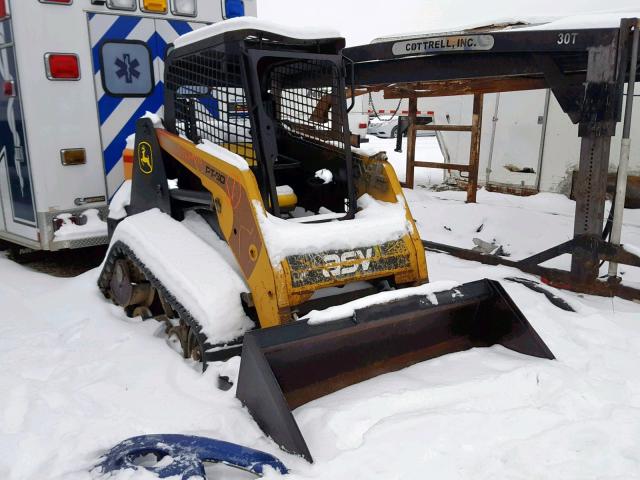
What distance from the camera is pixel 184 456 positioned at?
2223mm

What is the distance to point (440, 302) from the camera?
308cm

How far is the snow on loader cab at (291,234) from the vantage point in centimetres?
279

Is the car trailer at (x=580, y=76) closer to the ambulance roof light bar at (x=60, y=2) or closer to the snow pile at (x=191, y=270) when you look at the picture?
the snow pile at (x=191, y=270)

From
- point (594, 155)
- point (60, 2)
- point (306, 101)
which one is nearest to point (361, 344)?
point (306, 101)

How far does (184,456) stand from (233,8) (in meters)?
4.78

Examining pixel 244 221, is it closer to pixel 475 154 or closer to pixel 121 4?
pixel 121 4

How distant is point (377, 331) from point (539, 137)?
24.6ft

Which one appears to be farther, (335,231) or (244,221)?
(335,231)

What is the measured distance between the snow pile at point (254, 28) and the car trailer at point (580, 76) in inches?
20.0

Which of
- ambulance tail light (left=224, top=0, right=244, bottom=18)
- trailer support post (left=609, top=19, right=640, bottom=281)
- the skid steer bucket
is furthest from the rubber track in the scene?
trailer support post (left=609, top=19, right=640, bottom=281)

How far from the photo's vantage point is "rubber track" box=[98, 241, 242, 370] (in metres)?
2.97

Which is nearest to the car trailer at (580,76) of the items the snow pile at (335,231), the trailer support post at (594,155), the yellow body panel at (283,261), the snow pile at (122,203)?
the trailer support post at (594,155)

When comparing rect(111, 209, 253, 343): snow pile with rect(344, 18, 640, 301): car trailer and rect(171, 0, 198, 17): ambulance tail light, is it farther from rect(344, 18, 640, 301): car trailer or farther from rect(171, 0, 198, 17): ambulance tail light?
rect(171, 0, 198, 17): ambulance tail light

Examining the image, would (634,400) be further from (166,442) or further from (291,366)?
(166,442)
